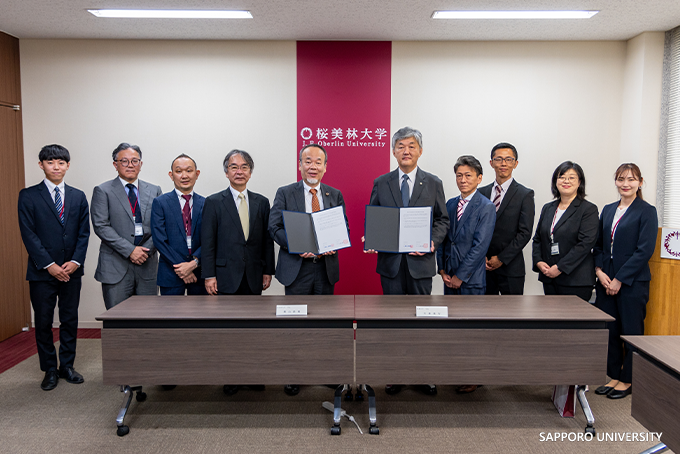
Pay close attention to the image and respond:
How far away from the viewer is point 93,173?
4.46m

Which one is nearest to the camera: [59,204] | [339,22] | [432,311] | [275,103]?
[432,311]

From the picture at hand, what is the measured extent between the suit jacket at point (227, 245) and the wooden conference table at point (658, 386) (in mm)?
2346

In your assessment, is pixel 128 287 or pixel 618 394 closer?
pixel 618 394

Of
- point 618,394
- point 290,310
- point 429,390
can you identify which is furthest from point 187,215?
point 618,394

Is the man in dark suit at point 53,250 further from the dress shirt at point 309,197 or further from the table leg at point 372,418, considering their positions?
the table leg at point 372,418

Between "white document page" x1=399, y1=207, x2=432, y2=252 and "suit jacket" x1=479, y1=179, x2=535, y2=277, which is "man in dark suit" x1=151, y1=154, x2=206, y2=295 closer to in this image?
"white document page" x1=399, y1=207, x2=432, y2=252

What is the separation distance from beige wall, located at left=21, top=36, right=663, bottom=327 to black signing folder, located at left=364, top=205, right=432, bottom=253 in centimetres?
171

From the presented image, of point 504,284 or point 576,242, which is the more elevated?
point 576,242

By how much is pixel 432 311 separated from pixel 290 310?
816 millimetres

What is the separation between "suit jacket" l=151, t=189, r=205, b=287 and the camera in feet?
10.3

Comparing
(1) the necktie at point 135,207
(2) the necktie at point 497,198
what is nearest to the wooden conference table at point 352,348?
(1) the necktie at point 135,207

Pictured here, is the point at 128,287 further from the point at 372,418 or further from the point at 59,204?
the point at 372,418

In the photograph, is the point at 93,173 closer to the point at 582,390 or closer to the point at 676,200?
the point at 582,390

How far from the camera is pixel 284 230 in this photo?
9.86 feet
